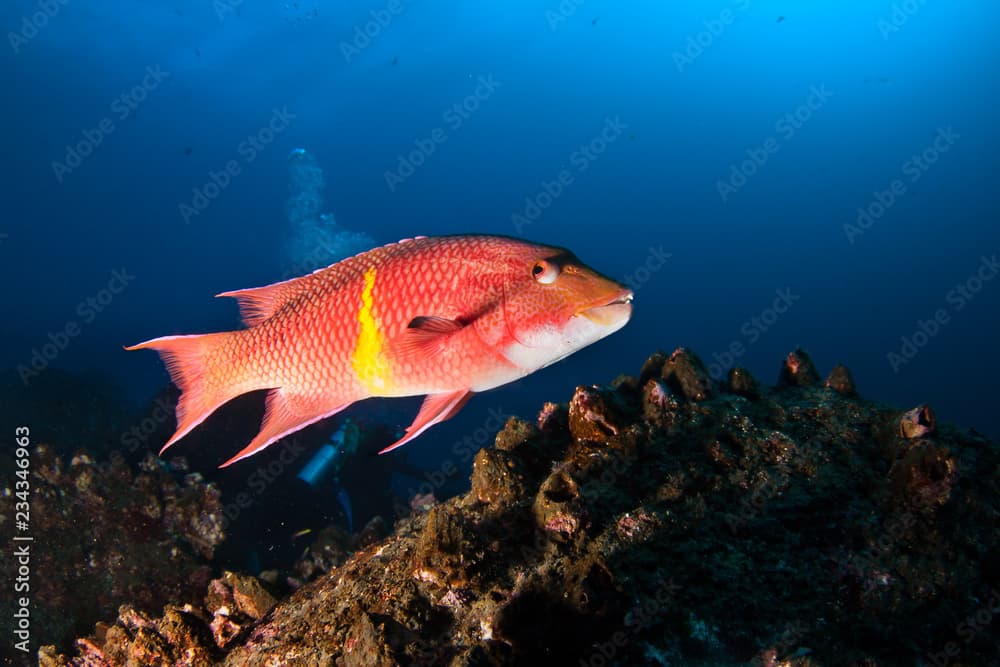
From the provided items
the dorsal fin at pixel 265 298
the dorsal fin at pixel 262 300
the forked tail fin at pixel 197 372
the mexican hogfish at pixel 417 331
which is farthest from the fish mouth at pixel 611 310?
the forked tail fin at pixel 197 372

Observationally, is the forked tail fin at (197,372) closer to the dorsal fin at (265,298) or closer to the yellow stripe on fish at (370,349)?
the dorsal fin at (265,298)

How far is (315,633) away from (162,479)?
495 cm

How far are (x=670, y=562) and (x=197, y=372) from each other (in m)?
2.85

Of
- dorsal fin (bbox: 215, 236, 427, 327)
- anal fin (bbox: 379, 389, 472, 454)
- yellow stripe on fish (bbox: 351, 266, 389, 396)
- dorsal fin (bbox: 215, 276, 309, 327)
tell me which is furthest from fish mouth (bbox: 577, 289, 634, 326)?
dorsal fin (bbox: 215, 276, 309, 327)

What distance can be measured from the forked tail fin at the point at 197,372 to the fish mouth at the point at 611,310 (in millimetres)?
2084

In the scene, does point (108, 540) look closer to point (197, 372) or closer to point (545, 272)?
point (197, 372)

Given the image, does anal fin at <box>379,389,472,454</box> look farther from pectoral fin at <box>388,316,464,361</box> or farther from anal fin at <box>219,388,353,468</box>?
anal fin at <box>219,388,353,468</box>

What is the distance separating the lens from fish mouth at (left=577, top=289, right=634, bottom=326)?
233 centimetres

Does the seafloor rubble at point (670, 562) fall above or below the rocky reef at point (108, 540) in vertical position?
above

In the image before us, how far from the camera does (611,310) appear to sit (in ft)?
7.69

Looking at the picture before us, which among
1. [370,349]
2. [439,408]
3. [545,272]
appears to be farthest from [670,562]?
[370,349]

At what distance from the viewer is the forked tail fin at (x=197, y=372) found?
2.84 meters

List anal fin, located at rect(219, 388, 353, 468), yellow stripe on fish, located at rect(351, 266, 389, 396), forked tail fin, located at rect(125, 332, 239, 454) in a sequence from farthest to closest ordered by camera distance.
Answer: forked tail fin, located at rect(125, 332, 239, 454)
anal fin, located at rect(219, 388, 353, 468)
yellow stripe on fish, located at rect(351, 266, 389, 396)

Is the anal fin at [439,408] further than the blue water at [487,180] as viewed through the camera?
No
